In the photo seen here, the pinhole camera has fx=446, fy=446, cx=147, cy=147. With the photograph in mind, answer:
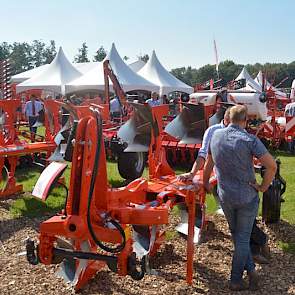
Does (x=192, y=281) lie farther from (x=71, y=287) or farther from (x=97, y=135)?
(x=97, y=135)

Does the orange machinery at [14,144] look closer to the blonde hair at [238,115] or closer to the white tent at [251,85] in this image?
the blonde hair at [238,115]

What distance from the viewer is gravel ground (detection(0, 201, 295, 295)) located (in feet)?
12.4

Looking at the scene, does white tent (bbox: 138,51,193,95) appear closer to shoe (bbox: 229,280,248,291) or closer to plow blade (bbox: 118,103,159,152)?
plow blade (bbox: 118,103,159,152)

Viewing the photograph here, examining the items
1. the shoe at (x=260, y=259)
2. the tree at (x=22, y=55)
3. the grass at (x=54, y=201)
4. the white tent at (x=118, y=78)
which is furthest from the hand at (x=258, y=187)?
the tree at (x=22, y=55)

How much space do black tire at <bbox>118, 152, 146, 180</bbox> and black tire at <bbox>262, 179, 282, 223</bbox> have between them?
3.20 metres

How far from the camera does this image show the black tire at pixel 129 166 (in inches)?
322

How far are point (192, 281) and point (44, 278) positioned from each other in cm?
131

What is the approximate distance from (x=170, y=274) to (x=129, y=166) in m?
4.22

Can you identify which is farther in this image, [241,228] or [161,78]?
[161,78]

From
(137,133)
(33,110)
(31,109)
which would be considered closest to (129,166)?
(137,133)

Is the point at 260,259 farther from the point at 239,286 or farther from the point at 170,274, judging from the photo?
the point at 170,274

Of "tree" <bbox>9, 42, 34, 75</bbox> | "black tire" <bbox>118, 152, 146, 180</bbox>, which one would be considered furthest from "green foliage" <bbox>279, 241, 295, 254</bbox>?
"tree" <bbox>9, 42, 34, 75</bbox>

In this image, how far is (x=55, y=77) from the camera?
22781mm

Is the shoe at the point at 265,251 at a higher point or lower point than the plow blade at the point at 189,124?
lower
